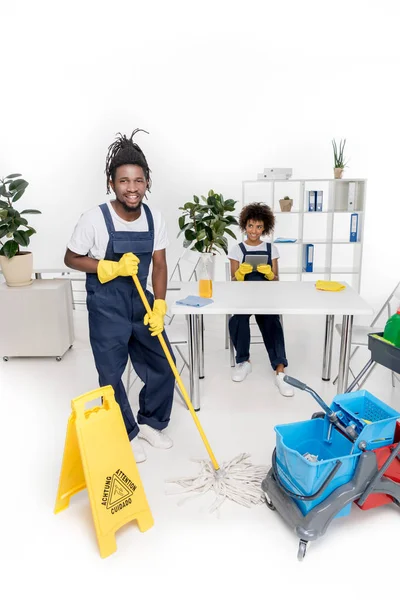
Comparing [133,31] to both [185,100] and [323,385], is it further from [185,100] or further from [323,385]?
[323,385]

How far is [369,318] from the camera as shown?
14.9 ft

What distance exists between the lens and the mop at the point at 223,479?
1987 mm

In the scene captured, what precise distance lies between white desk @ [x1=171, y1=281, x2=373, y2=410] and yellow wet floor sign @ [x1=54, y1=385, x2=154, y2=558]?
79 centimetres

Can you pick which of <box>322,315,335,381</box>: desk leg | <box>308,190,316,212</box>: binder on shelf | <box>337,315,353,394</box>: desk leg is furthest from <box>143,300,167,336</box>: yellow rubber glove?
<box>308,190,316,212</box>: binder on shelf

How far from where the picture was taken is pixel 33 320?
3.44 metres

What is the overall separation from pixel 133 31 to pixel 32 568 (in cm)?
437

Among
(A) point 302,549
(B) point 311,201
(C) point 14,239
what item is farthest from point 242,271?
(A) point 302,549

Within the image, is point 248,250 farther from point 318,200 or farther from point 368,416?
point 368,416

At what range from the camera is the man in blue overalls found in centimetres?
206

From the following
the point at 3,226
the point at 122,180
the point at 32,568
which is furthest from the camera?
the point at 3,226

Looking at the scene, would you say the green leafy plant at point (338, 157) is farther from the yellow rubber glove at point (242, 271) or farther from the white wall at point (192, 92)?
the yellow rubber glove at point (242, 271)

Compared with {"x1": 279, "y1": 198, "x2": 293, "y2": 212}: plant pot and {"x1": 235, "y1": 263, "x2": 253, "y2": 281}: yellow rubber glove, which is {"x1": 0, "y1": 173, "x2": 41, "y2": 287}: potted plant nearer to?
{"x1": 235, "y1": 263, "x2": 253, "y2": 281}: yellow rubber glove

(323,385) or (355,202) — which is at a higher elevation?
(355,202)

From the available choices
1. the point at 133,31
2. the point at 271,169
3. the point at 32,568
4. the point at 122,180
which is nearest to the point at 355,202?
the point at 271,169
